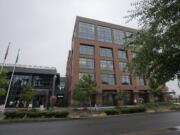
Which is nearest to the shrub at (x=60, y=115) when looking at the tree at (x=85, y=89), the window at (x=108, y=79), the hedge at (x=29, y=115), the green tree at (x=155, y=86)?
the hedge at (x=29, y=115)

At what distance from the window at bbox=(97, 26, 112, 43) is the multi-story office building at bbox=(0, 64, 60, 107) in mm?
18237

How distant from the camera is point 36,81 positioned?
45812 mm

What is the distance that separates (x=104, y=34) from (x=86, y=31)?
22.2ft

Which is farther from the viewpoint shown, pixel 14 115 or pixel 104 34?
pixel 104 34

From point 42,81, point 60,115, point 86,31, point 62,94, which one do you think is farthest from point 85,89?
point 62,94

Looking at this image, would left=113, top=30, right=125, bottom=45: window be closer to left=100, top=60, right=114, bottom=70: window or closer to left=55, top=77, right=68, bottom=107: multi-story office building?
left=100, top=60, right=114, bottom=70: window

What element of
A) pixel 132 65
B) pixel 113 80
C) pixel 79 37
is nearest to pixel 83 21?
pixel 79 37

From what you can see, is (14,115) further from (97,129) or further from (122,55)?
(122,55)

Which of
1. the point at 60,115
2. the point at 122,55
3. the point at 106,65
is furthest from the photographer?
the point at 122,55

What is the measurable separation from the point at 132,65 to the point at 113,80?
40.0 m

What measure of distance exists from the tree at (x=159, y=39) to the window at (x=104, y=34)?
146ft

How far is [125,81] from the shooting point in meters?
50.0

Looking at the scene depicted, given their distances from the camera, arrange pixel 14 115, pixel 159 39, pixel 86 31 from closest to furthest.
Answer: pixel 159 39 < pixel 14 115 < pixel 86 31

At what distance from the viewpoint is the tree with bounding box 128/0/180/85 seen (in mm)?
6062
